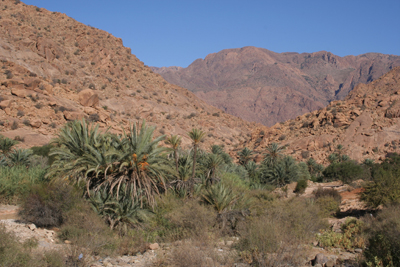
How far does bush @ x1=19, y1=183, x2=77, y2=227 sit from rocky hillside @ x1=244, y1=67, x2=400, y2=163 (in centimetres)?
3860

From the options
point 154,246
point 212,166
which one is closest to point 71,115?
point 212,166

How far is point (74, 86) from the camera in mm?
46250

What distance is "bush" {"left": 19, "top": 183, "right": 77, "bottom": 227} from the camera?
11961 mm

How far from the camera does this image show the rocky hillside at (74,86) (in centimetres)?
3469

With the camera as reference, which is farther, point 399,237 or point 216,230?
point 216,230

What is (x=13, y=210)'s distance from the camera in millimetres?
14453

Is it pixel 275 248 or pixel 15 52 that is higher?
pixel 15 52

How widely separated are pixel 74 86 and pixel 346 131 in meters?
41.4

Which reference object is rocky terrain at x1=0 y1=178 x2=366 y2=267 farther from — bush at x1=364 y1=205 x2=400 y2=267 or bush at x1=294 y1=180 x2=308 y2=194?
bush at x1=294 y1=180 x2=308 y2=194

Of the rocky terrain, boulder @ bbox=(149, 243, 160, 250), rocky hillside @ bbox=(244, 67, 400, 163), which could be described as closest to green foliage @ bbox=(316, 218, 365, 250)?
the rocky terrain

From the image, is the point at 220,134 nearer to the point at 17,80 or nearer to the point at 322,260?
the point at 17,80

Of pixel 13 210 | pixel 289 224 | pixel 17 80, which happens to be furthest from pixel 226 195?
pixel 17 80

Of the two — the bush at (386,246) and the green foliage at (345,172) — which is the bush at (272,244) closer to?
the bush at (386,246)

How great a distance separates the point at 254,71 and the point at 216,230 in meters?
180
